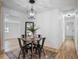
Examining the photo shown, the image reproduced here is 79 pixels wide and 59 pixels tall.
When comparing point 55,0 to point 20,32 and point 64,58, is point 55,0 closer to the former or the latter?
point 64,58

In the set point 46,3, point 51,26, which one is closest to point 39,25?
point 51,26

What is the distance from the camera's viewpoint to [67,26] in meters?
12.2

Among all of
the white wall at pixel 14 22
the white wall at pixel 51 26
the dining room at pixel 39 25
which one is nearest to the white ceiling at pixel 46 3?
the dining room at pixel 39 25

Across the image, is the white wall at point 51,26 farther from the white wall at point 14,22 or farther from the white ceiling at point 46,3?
the white wall at point 14,22

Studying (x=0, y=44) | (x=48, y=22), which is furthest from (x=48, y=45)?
(x=0, y=44)

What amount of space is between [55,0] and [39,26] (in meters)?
2.79

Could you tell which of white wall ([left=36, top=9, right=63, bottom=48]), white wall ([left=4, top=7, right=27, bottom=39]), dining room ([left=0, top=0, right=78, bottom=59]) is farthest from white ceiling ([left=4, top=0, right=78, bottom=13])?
white wall ([left=4, top=7, right=27, bottom=39])

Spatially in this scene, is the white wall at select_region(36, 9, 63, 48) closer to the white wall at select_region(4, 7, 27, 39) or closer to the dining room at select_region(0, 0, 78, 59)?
the dining room at select_region(0, 0, 78, 59)

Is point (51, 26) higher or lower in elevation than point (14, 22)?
lower

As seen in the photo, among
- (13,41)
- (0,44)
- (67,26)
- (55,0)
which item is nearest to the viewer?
(55,0)

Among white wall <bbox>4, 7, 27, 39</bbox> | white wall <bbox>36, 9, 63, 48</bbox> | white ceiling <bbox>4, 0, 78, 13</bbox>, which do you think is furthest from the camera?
white wall <bbox>4, 7, 27, 39</bbox>

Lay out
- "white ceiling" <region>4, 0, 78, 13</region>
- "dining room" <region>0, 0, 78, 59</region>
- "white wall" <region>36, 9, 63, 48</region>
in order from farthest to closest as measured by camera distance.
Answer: "white wall" <region>36, 9, 63, 48</region>, "dining room" <region>0, 0, 78, 59</region>, "white ceiling" <region>4, 0, 78, 13</region>

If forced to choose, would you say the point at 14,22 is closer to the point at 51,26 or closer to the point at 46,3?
the point at 51,26

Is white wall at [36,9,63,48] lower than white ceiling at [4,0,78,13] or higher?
lower
